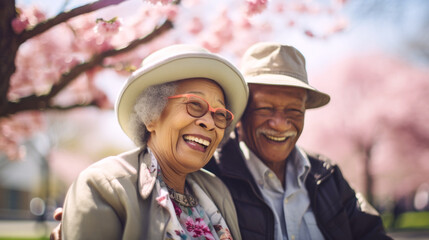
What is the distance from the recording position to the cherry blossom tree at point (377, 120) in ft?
57.1

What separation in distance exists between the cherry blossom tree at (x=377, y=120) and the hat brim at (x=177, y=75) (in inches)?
600

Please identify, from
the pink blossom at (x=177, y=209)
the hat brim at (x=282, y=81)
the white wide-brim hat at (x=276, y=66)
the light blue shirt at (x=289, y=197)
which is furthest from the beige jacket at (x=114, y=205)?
the white wide-brim hat at (x=276, y=66)

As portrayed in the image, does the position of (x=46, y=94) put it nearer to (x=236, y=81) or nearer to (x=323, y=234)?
(x=236, y=81)

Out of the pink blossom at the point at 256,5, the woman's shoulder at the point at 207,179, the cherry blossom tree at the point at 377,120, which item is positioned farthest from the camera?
the cherry blossom tree at the point at 377,120

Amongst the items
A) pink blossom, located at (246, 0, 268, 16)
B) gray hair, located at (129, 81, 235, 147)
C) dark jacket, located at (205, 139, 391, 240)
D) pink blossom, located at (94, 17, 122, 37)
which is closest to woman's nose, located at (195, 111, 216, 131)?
gray hair, located at (129, 81, 235, 147)

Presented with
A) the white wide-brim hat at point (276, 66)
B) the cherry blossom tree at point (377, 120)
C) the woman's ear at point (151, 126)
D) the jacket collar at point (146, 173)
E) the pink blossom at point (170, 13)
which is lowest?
the cherry blossom tree at point (377, 120)

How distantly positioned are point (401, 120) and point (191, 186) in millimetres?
17389

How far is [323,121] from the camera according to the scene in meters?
19.2

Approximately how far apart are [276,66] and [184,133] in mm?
1109

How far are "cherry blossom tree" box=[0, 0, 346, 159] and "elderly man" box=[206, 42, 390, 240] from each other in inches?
34.6

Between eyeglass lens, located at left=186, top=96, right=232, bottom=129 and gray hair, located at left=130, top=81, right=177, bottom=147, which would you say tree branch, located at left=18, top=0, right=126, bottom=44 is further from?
eyeglass lens, located at left=186, top=96, right=232, bottom=129

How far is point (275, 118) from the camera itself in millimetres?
2785

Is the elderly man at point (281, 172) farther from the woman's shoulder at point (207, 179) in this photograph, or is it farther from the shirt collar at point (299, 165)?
the woman's shoulder at point (207, 179)

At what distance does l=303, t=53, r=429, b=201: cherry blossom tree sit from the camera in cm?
1741
